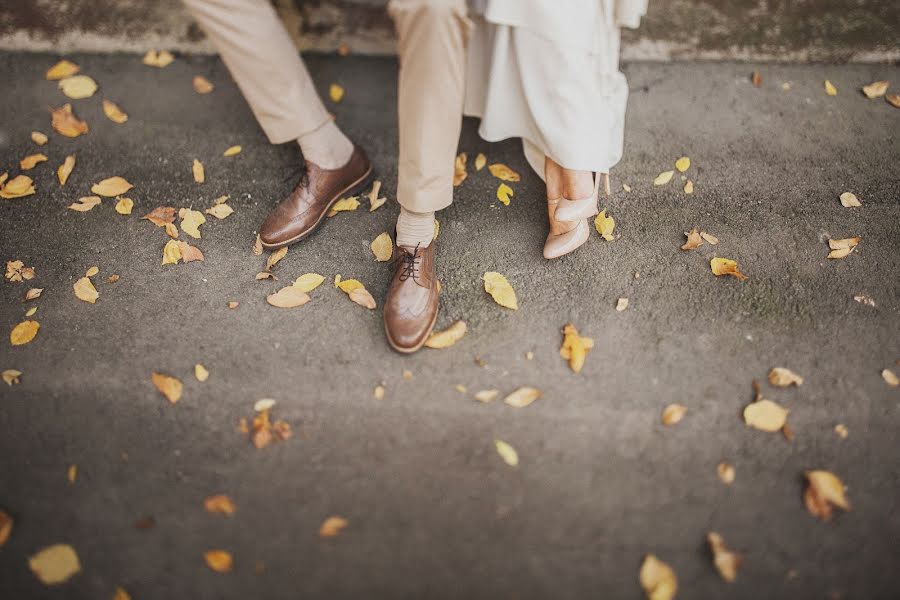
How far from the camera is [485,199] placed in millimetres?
2398

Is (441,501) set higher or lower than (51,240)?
lower

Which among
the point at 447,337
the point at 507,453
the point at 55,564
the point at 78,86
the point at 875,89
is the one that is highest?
the point at 875,89

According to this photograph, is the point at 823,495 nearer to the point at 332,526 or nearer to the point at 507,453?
the point at 507,453

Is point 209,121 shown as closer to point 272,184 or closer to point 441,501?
point 272,184

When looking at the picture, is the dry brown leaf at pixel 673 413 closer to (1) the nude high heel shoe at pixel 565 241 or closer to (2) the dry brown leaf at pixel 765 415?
(2) the dry brown leaf at pixel 765 415

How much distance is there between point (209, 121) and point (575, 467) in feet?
7.29

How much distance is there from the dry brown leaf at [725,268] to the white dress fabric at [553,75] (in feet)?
1.83

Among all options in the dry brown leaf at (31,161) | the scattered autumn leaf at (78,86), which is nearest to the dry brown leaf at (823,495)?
the dry brown leaf at (31,161)

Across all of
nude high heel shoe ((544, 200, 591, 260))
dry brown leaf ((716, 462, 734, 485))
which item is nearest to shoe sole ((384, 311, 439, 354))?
nude high heel shoe ((544, 200, 591, 260))

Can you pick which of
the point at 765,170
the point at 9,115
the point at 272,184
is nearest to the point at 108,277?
the point at 272,184

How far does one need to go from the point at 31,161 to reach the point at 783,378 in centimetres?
315

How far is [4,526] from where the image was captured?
1680mm

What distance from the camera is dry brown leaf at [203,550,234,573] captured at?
1609mm

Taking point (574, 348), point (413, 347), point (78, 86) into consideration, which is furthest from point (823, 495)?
point (78, 86)
